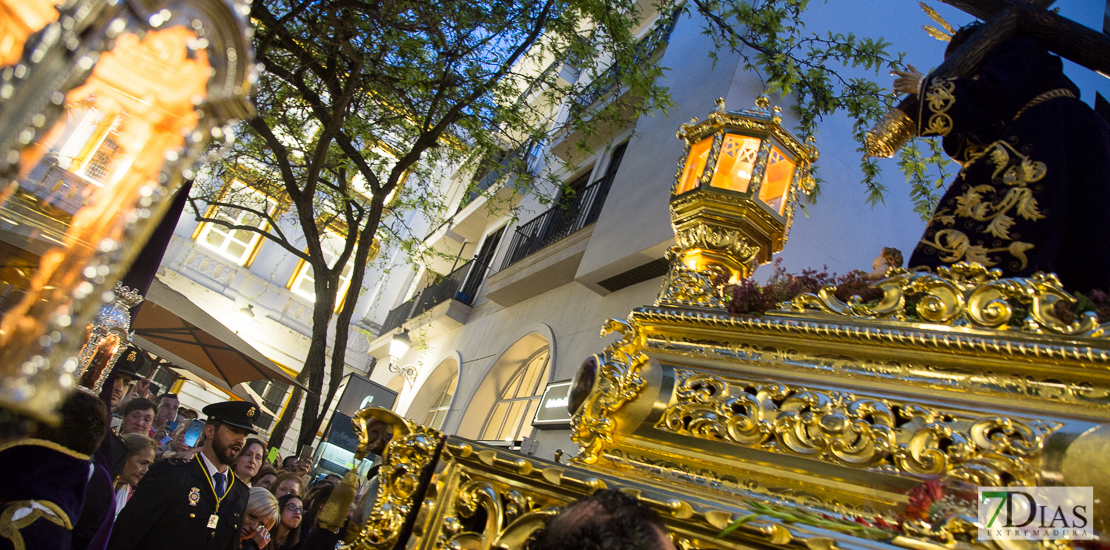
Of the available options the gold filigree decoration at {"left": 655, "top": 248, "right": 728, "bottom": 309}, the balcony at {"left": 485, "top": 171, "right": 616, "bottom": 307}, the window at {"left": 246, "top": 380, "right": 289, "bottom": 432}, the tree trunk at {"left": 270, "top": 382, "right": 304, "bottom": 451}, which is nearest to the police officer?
the tree trunk at {"left": 270, "top": 382, "right": 304, "bottom": 451}

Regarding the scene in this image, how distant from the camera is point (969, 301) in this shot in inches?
73.0

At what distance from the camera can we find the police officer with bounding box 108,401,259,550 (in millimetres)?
3322

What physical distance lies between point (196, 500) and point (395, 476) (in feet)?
8.36

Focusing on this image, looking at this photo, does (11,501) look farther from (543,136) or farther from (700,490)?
(543,136)

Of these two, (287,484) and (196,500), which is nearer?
(196,500)

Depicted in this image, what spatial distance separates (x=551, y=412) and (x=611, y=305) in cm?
A: 133

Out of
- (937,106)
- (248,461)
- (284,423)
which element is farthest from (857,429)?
(284,423)

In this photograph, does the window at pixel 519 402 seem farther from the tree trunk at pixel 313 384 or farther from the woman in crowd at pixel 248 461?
the woman in crowd at pixel 248 461

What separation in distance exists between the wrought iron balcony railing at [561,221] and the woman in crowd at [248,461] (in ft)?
16.5

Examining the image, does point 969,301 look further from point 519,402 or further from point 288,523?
point 519,402

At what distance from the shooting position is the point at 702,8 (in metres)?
6.02

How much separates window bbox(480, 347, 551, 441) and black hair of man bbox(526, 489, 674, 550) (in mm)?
7617

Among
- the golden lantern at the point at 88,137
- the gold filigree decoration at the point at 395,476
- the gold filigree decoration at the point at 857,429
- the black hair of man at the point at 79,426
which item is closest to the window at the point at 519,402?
the black hair of man at the point at 79,426

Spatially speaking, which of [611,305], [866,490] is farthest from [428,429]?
[611,305]
